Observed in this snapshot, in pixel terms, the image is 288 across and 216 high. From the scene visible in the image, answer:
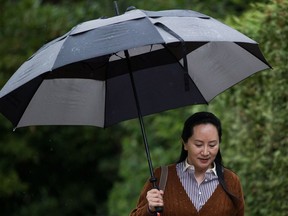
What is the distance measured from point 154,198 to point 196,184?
323mm

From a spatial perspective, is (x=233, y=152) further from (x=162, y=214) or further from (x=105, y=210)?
(x=105, y=210)

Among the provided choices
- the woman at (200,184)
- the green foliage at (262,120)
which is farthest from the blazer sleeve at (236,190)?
the green foliage at (262,120)

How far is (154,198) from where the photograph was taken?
17.0 ft

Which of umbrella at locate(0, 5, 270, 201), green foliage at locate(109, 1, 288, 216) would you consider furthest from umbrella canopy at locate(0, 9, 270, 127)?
green foliage at locate(109, 1, 288, 216)

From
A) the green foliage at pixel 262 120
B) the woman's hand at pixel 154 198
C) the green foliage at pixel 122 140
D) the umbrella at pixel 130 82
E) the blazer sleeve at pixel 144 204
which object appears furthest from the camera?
the green foliage at pixel 122 140

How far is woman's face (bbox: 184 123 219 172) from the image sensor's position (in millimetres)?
5262

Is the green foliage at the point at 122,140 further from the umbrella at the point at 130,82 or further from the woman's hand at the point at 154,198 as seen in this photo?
the woman's hand at the point at 154,198

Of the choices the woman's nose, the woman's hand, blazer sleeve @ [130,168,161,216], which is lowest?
blazer sleeve @ [130,168,161,216]

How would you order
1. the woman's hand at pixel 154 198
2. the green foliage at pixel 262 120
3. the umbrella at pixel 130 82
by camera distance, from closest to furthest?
the woman's hand at pixel 154 198
the umbrella at pixel 130 82
the green foliage at pixel 262 120

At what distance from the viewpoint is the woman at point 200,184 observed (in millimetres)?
5266

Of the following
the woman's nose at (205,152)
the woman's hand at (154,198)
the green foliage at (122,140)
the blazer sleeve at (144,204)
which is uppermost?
the woman's nose at (205,152)

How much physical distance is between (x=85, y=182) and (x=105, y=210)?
0.76m

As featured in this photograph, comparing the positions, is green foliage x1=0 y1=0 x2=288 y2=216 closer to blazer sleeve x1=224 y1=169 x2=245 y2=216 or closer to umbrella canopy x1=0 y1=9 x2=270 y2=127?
umbrella canopy x1=0 y1=9 x2=270 y2=127

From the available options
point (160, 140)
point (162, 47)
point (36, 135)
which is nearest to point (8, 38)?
point (36, 135)
